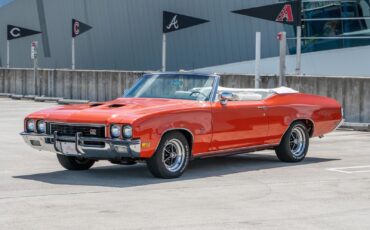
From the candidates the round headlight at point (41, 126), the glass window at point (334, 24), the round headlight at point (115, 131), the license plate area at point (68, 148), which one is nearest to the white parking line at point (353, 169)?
the round headlight at point (115, 131)

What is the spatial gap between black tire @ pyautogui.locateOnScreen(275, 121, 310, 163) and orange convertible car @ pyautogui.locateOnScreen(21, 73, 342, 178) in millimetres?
15

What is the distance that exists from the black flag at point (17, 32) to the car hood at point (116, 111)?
34.1 m

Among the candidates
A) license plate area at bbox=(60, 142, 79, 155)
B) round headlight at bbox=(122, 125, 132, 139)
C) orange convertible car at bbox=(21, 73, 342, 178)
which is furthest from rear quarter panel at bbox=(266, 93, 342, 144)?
license plate area at bbox=(60, 142, 79, 155)

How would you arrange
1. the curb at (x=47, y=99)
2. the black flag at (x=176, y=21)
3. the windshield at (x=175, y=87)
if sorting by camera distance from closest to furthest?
the windshield at (x=175, y=87)
the curb at (x=47, y=99)
the black flag at (x=176, y=21)

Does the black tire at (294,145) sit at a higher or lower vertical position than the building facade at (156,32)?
lower

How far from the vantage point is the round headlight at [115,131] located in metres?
9.95

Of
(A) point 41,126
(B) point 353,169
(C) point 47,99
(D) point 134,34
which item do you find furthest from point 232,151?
(D) point 134,34

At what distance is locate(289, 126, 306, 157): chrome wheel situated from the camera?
12477 millimetres

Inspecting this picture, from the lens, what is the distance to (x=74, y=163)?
11156 mm

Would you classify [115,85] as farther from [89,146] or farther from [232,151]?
[89,146]

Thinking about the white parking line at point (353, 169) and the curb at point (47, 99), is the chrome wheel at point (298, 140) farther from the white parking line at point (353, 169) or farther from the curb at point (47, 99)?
the curb at point (47, 99)

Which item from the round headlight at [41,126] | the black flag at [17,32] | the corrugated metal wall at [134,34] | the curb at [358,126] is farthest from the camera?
the black flag at [17,32]

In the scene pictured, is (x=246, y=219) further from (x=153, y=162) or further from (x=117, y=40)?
(x=117, y=40)

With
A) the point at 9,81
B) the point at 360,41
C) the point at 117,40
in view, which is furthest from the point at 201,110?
the point at 117,40
